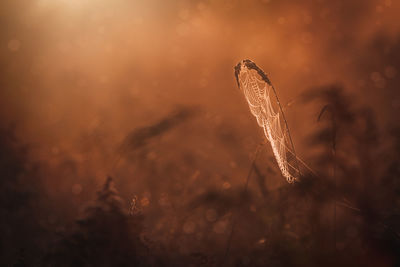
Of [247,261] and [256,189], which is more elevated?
[256,189]

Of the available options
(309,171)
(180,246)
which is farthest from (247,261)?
(309,171)

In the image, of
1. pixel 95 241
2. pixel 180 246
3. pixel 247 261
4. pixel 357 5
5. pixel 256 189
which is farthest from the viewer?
pixel 357 5

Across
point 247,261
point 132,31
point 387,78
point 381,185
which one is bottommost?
point 247,261

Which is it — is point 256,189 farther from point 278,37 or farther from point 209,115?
point 278,37

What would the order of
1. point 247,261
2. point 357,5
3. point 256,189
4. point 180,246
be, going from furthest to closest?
1. point 357,5
2. point 256,189
3. point 180,246
4. point 247,261

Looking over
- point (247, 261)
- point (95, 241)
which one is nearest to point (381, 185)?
point (247, 261)

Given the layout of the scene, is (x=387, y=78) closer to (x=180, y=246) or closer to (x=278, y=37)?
(x=278, y=37)

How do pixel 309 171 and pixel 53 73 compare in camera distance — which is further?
pixel 53 73

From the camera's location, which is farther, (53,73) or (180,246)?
(53,73)

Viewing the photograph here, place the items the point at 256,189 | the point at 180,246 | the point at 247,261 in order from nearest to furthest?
the point at 247,261 → the point at 180,246 → the point at 256,189
